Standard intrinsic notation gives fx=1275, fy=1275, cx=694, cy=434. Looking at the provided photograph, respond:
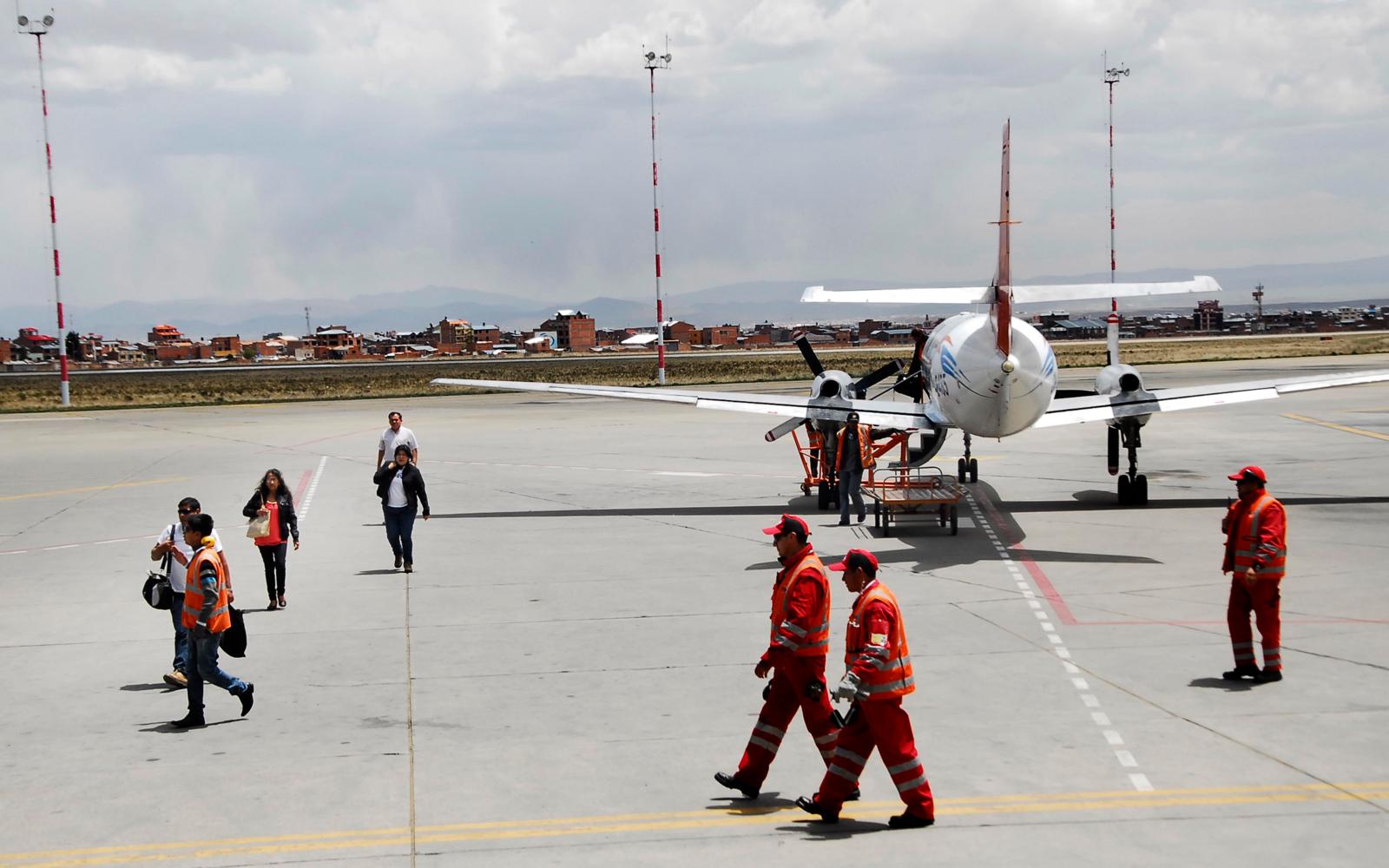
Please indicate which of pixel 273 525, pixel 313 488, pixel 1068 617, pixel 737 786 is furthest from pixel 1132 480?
pixel 313 488

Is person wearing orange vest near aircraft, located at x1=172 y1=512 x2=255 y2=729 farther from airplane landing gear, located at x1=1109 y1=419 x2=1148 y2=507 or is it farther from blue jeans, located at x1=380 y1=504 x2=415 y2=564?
airplane landing gear, located at x1=1109 y1=419 x2=1148 y2=507

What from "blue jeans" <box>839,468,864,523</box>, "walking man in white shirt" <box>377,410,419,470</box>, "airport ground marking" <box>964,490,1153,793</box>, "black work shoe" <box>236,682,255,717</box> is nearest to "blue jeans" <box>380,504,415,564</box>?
"walking man in white shirt" <box>377,410,419,470</box>

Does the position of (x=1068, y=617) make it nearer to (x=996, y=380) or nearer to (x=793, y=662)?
(x=996, y=380)

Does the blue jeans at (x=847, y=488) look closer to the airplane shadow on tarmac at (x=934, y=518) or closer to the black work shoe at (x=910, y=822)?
the airplane shadow on tarmac at (x=934, y=518)

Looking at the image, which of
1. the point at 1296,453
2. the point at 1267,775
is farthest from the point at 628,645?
the point at 1296,453

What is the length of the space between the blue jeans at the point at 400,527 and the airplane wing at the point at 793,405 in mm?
7243

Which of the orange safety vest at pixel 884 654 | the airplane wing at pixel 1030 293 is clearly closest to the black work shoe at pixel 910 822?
the orange safety vest at pixel 884 654

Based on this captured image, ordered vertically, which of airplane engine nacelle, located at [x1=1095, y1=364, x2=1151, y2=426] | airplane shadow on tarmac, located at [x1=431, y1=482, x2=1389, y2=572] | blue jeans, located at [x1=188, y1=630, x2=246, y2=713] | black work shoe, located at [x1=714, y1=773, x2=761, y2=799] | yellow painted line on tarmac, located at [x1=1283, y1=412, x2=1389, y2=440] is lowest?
airplane shadow on tarmac, located at [x1=431, y1=482, x2=1389, y2=572]

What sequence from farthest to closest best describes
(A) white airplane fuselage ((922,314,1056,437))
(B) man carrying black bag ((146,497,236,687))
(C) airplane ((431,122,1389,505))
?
(C) airplane ((431,122,1389,505))
(A) white airplane fuselage ((922,314,1056,437))
(B) man carrying black bag ((146,497,236,687))

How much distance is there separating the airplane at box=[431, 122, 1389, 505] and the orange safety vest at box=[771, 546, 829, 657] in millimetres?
12721

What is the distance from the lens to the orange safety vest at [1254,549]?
42.0ft

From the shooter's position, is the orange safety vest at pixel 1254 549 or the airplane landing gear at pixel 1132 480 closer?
the orange safety vest at pixel 1254 549

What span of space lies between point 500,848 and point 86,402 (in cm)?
7286

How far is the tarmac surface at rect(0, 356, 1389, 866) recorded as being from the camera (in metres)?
9.19
